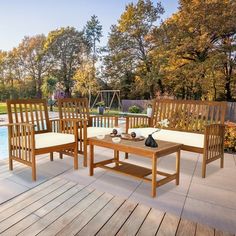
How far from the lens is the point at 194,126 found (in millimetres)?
3684

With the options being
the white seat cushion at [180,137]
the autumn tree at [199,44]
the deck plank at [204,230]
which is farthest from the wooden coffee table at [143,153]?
the autumn tree at [199,44]

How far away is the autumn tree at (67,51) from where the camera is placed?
1222 centimetres

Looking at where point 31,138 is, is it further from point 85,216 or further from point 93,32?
point 93,32

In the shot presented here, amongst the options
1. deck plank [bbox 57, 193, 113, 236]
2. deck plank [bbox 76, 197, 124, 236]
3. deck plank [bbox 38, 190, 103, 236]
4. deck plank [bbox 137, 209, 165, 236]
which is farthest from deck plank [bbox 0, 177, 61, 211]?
deck plank [bbox 137, 209, 165, 236]

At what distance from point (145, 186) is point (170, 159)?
1.08m

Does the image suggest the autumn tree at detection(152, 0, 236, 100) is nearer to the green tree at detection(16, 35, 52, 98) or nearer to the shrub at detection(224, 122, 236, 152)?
the green tree at detection(16, 35, 52, 98)

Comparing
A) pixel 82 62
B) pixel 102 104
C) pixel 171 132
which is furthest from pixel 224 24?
pixel 171 132

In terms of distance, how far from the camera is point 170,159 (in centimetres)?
329

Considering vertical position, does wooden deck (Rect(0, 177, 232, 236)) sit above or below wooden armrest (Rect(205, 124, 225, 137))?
below

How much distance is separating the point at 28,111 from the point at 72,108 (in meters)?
0.68

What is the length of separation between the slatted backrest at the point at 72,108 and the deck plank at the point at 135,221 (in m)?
1.93

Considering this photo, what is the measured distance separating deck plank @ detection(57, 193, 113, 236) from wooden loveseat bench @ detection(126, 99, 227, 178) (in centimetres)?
93

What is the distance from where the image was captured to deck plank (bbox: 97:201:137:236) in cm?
154

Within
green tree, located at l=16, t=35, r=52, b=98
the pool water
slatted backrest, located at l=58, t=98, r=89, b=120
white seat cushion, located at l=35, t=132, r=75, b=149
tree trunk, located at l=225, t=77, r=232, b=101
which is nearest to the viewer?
white seat cushion, located at l=35, t=132, r=75, b=149
